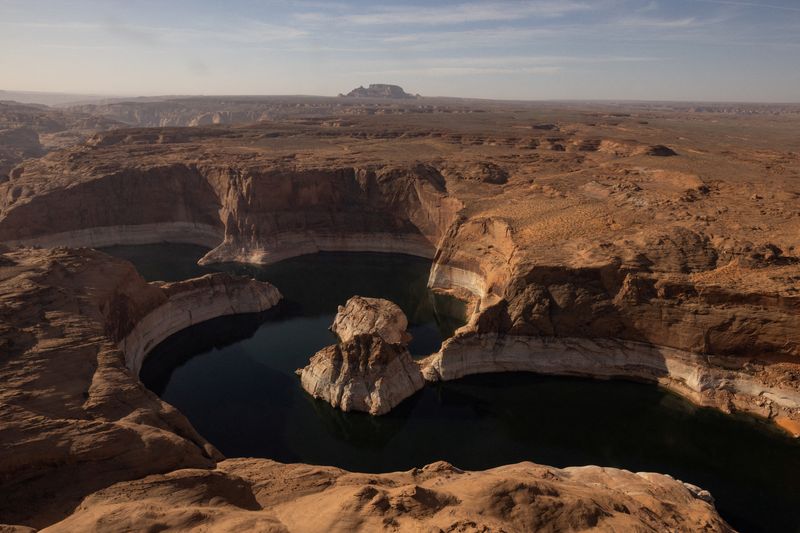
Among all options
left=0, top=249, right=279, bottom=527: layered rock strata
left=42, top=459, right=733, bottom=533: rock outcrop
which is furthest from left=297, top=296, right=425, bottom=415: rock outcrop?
left=0, top=249, right=279, bottom=527: layered rock strata

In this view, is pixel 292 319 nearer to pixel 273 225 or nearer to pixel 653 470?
pixel 273 225

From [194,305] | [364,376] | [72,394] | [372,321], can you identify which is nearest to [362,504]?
[72,394]

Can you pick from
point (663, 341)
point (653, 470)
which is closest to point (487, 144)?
point (663, 341)

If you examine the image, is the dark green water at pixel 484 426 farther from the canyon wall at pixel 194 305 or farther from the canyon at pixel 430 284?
the canyon at pixel 430 284

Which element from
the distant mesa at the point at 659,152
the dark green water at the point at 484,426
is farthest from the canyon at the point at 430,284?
the distant mesa at the point at 659,152

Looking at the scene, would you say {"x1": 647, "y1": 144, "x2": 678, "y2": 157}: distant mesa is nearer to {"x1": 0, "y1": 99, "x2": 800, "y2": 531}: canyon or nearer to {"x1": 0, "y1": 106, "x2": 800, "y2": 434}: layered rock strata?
{"x1": 0, "y1": 106, "x2": 800, "y2": 434}: layered rock strata

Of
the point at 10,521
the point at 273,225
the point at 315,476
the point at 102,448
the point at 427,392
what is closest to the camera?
the point at 10,521
